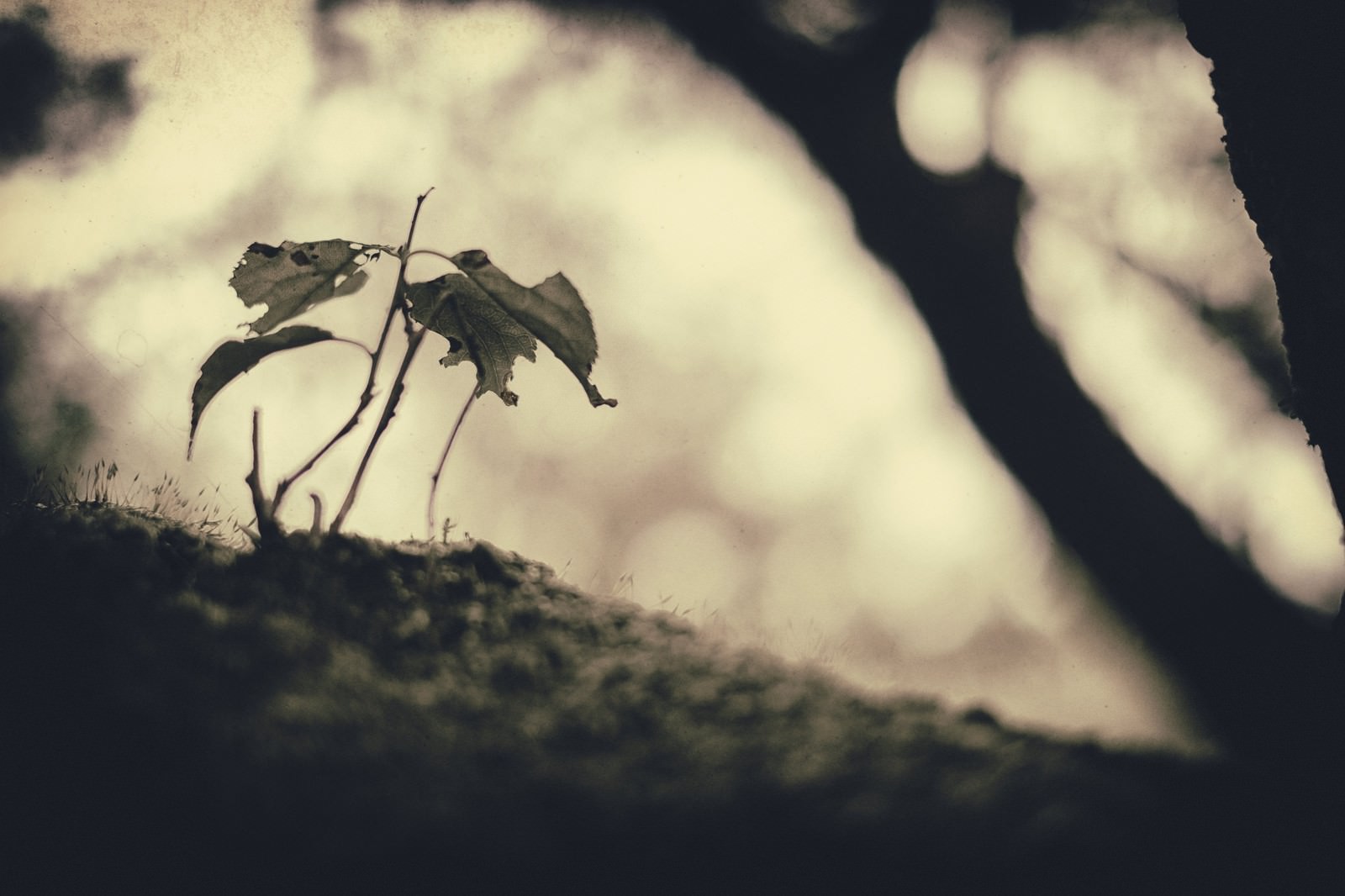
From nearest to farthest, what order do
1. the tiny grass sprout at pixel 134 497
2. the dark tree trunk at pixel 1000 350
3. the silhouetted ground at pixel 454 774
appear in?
the silhouetted ground at pixel 454 774 → the tiny grass sprout at pixel 134 497 → the dark tree trunk at pixel 1000 350

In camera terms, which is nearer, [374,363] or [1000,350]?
[374,363]

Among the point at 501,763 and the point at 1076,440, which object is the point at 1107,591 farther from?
the point at 501,763

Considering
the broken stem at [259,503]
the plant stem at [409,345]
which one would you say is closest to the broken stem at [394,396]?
the plant stem at [409,345]

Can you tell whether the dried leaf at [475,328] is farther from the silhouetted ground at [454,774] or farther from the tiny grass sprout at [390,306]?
the silhouetted ground at [454,774]

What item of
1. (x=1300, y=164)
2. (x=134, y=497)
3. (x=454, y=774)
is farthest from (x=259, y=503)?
(x=1300, y=164)

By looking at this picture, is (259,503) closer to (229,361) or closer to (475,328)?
(229,361)

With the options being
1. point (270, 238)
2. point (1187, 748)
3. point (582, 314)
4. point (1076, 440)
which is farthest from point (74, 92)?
point (1187, 748)
